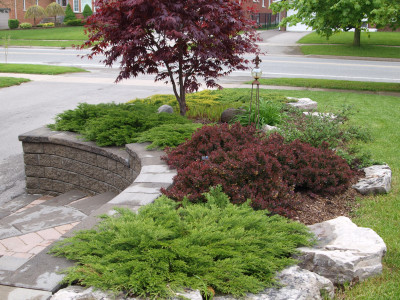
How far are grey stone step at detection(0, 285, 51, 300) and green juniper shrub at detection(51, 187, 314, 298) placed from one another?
18 cm

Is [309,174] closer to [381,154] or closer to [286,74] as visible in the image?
[381,154]

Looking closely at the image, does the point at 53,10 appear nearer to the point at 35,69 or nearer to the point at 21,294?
the point at 35,69

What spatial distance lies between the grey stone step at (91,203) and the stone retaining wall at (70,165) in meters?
0.16

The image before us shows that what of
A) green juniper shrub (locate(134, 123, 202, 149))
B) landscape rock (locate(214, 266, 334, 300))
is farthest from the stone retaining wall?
landscape rock (locate(214, 266, 334, 300))

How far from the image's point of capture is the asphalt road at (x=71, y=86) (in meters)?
8.05

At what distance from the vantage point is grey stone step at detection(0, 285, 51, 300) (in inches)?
103

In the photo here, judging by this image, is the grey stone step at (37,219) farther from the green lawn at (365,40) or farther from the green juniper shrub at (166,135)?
the green lawn at (365,40)

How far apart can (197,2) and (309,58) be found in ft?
60.2

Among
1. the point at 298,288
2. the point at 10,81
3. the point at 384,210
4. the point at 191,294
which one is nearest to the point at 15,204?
the point at 191,294

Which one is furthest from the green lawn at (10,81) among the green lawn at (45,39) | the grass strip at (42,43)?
the grass strip at (42,43)

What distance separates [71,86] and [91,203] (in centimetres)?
996

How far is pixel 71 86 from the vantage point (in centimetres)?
1470

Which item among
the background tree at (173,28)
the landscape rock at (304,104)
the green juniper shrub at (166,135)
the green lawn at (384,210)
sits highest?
the background tree at (173,28)

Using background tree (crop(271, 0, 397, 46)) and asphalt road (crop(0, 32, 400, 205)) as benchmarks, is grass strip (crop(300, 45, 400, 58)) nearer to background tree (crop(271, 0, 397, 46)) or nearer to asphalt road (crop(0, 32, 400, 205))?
asphalt road (crop(0, 32, 400, 205))
